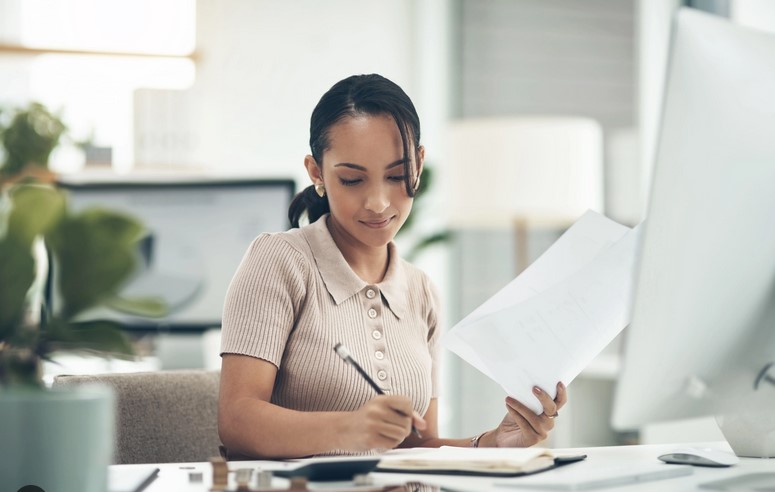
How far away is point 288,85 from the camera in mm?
4508

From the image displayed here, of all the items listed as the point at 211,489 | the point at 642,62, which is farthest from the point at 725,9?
the point at 211,489

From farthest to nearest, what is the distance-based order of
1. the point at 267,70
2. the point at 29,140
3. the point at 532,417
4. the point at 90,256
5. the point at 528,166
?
the point at 267,70, the point at 29,140, the point at 528,166, the point at 532,417, the point at 90,256

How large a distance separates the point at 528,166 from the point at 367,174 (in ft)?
6.82

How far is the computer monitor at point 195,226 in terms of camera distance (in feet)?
8.16

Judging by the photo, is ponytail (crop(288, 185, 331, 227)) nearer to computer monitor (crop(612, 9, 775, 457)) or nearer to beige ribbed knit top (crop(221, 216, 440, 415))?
beige ribbed knit top (crop(221, 216, 440, 415))

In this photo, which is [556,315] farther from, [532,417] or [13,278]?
[13,278]

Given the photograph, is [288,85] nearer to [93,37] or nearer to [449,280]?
[93,37]

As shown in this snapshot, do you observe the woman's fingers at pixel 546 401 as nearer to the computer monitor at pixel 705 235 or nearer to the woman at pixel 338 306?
the woman at pixel 338 306

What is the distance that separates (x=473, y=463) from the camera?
1003mm

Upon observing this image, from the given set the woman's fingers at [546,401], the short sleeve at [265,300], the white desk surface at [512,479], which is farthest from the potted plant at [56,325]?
the woman's fingers at [546,401]

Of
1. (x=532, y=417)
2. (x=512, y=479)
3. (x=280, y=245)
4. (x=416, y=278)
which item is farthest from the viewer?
(x=416, y=278)

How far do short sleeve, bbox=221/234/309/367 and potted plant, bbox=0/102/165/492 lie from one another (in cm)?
40

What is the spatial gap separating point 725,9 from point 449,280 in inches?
79.1

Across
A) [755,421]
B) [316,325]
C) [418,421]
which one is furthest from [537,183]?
[418,421]
